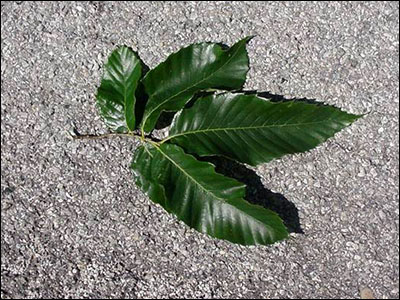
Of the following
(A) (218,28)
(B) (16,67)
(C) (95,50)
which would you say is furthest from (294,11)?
(B) (16,67)

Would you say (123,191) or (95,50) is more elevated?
(95,50)

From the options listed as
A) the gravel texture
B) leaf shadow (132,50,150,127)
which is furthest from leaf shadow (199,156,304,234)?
leaf shadow (132,50,150,127)

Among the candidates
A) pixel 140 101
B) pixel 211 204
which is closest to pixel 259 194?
pixel 211 204

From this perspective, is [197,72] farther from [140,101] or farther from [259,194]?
[259,194]

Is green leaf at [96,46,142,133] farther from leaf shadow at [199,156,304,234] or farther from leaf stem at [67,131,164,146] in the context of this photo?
leaf shadow at [199,156,304,234]

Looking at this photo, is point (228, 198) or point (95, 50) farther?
point (95, 50)

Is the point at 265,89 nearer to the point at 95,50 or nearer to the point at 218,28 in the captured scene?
the point at 218,28
